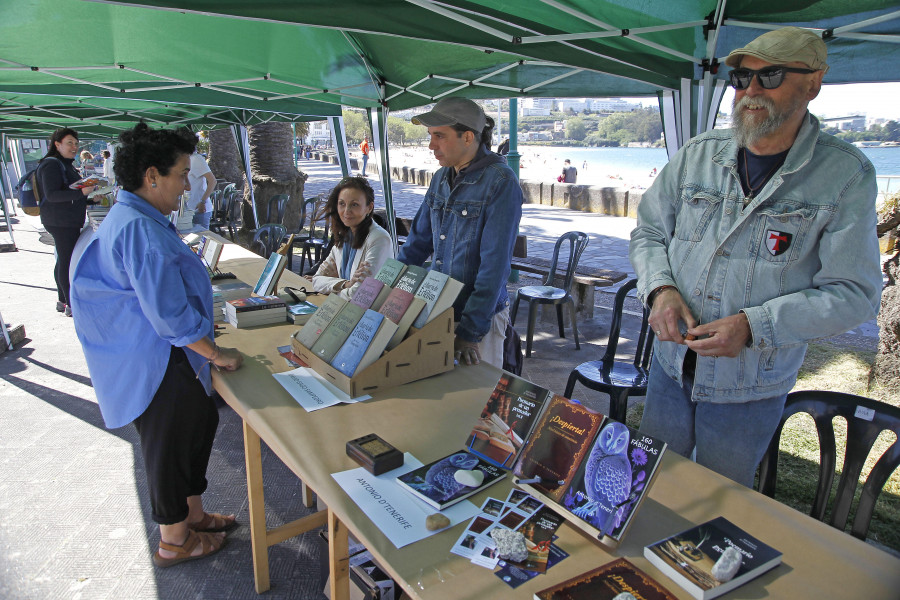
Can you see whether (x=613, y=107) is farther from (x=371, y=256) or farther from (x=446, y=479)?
(x=446, y=479)

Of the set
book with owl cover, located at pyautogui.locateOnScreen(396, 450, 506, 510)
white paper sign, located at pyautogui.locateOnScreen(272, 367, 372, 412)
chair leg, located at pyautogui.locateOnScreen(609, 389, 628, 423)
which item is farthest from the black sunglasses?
chair leg, located at pyautogui.locateOnScreen(609, 389, 628, 423)

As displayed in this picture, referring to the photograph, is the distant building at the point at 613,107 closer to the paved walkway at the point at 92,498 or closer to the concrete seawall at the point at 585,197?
the concrete seawall at the point at 585,197

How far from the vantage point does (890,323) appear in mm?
3832

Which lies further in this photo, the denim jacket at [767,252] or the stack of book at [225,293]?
the stack of book at [225,293]

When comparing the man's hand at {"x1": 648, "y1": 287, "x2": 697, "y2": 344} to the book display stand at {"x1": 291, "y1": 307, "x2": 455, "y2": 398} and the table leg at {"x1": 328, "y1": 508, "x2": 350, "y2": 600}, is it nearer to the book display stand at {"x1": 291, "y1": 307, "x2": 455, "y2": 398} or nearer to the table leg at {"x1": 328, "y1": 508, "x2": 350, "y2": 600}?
the book display stand at {"x1": 291, "y1": 307, "x2": 455, "y2": 398}

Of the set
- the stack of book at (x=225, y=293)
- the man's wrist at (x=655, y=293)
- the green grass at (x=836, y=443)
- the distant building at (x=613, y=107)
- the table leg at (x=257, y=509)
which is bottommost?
the green grass at (x=836, y=443)

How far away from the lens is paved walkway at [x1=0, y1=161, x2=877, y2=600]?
2.24 metres

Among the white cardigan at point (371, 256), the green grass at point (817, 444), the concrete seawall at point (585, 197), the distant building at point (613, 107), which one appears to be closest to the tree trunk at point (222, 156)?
the concrete seawall at point (585, 197)

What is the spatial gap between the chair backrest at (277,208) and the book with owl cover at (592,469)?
28.3 ft

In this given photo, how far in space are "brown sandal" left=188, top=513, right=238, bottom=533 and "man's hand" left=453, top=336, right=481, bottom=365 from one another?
137cm

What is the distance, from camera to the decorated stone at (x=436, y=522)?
124cm

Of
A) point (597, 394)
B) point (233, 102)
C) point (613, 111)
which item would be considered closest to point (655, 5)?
point (597, 394)

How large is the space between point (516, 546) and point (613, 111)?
71735 mm

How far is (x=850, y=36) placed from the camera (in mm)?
2258
